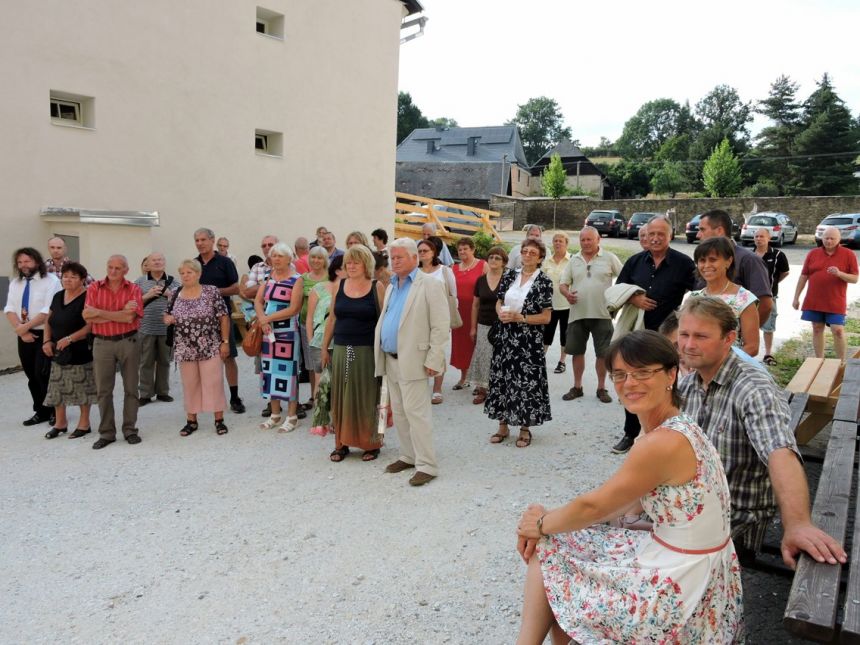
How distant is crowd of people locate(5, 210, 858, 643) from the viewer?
6.95 feet

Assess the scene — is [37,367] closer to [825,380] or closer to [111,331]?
[111,331]

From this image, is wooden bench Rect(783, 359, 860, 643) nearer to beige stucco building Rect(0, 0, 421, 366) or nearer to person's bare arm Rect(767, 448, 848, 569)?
person's bare arm Rect(767, 448, 848, 569)

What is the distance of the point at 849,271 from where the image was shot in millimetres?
7992

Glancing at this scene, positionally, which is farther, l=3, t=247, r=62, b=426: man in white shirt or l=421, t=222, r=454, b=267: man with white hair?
l=421, t=222, r=454, b=267: man with white hair

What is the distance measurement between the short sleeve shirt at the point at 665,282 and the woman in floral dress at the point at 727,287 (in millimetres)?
1260

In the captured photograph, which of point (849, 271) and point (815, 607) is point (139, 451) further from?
point (849, 271)

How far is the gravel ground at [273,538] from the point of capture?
→ 308cm

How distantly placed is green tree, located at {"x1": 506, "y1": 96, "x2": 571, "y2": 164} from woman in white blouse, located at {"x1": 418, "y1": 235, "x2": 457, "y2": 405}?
95.7m

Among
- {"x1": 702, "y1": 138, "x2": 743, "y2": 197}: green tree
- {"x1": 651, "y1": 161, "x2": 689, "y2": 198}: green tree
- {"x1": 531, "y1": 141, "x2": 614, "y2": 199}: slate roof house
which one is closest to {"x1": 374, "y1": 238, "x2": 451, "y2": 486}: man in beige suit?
{"x1": 702, "y1": 138, "x2": 743, "y2": 197}: green tree

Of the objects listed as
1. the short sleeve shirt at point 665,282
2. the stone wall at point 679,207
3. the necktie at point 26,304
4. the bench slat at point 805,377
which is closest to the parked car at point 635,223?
the stone wall at point 679,207

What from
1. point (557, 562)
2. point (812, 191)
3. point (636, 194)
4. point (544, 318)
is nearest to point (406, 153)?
point (636, 194)

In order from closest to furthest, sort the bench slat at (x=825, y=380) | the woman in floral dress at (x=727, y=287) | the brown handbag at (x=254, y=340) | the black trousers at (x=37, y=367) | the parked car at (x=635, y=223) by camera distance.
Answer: the woman in floral dress at (x=727, y=287), the bench slat at (x=825, y=380), the brown handbag at (x=254, y=340), the black trousers at (x=37, y=367), the parked car at (x=635, y=223)

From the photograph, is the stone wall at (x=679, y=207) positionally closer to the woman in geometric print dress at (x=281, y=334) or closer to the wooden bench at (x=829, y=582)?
the woman in geometric print dress at (x=281, y=334)

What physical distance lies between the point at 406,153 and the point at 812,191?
33.8m
